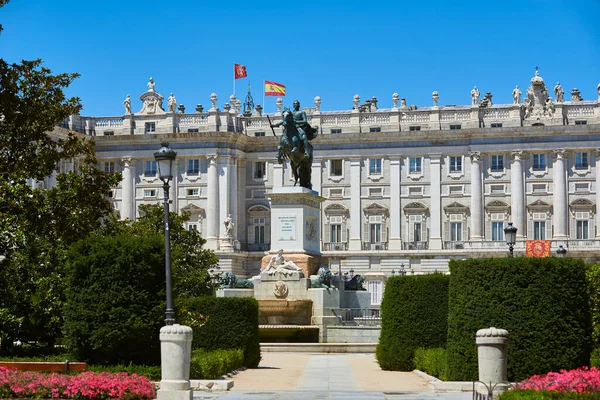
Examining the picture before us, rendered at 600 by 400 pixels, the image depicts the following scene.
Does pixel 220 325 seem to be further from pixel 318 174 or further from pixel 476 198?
pixel 318 174

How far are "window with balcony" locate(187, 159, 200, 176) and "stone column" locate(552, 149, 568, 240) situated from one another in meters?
Result: 30.7

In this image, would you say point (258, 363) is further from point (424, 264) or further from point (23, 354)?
point (424, 264)

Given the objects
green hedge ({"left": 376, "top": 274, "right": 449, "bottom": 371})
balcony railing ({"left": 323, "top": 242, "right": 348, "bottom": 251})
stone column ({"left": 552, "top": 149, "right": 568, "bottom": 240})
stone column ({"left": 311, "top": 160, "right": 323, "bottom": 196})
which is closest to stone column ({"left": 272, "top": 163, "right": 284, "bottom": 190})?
stone column ({"left": 311, "top": 160, "right": 323, "bottom": 196})

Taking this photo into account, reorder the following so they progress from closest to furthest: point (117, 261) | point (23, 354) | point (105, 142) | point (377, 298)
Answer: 1. point (117, 261)
2. point (23, 354)
3. point (377, 298)
4. point (105, 142)

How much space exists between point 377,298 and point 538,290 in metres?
79.7

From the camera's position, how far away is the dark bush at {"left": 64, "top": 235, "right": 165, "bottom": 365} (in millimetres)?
30391

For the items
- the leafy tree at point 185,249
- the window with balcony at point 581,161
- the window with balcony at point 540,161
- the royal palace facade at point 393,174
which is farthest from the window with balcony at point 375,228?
the leafy tree at point 185,249

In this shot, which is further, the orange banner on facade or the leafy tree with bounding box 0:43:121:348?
the orange banner on facade

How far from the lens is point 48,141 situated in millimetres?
40594

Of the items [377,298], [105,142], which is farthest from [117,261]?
[105,142]

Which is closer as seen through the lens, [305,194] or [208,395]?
[208,395]

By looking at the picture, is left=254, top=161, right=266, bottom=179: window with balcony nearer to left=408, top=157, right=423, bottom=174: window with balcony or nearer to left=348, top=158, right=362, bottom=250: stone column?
left=348, top=158, right=362, bottom=250: stone column

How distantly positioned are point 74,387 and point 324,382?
8.45 m

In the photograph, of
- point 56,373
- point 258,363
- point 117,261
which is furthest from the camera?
point 258,363
